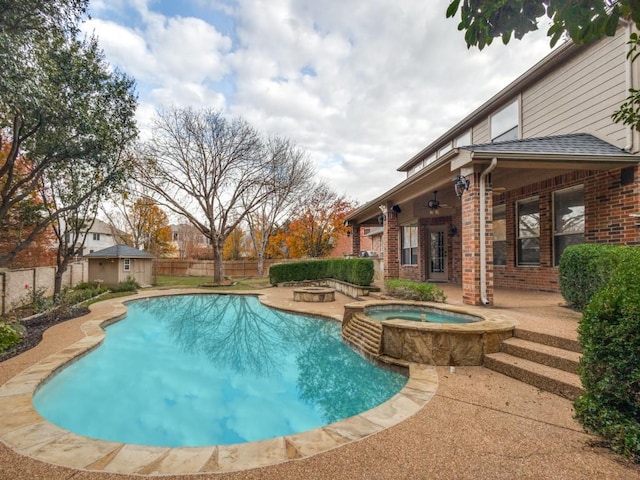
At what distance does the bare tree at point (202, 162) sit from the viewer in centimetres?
1650

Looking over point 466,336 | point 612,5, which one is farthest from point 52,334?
point 612,5

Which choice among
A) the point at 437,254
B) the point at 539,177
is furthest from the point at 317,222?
the point at 539,177

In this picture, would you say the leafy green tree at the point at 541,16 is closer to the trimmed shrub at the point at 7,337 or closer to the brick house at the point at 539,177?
the brick house at the point at 539,177

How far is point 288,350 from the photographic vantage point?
6426 millimetres

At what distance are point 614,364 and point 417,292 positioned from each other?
554 centimetres

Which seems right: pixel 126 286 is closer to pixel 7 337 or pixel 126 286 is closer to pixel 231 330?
pixel 231 330

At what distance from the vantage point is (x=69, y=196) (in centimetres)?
1011

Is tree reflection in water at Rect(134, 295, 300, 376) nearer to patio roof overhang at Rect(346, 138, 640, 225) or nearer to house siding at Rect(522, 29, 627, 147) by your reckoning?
patio roof overhang at Rect(346, 138, 640, 225)

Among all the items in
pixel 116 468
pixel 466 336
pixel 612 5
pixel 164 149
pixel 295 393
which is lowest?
pixel 295 393

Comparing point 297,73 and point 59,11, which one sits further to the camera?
point 297,73

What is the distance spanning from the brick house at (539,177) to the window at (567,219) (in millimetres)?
24

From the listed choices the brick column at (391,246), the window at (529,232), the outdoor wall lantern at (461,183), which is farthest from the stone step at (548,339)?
the brick column at (391,246)

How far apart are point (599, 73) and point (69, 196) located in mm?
14829

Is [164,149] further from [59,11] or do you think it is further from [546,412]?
[546,412]
